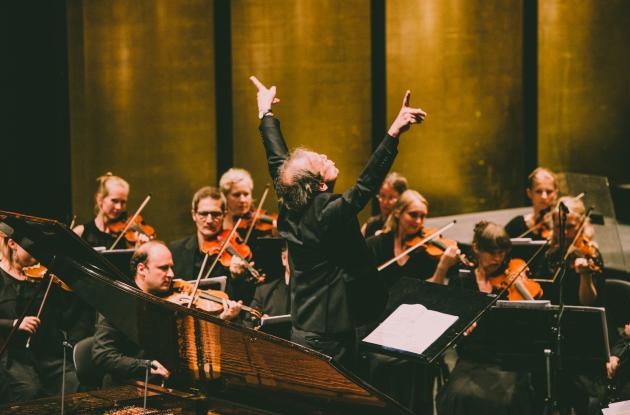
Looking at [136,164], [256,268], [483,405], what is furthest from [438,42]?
[483,405]

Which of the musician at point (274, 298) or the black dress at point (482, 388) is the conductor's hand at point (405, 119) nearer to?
the black dress at point (482, 388)

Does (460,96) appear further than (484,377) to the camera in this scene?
Yes

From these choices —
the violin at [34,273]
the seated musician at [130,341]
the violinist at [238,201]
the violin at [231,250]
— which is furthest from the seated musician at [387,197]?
the violin at [34,273]

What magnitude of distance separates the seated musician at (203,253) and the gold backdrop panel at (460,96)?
110 inches

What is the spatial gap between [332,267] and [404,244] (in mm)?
1798

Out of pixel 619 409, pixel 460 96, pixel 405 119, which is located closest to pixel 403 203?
pixel 405 119

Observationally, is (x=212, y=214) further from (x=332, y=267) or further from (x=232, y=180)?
(x=332, y=267)

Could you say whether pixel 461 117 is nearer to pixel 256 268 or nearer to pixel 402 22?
pixel 402 22

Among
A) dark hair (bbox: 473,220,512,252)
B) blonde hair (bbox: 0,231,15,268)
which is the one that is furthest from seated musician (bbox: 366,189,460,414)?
blonde hair (bbox: 0,231,15,268)

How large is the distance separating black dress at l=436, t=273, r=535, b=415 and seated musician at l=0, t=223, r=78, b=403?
1.73m

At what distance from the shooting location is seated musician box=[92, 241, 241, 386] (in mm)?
3584

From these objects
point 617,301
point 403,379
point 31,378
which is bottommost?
point 403,379

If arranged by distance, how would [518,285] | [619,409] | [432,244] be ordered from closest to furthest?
[619,409] < [518,285] < [432,244]

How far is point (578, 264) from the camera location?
4.30m
